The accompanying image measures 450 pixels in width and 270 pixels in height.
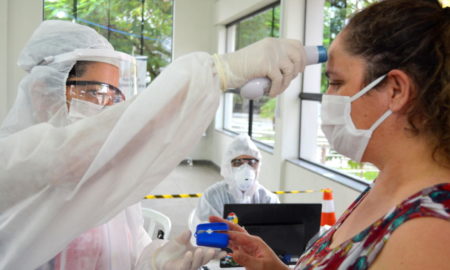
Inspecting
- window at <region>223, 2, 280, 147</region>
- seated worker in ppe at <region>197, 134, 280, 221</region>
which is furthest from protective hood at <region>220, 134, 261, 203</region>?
window at <region>223, 2, 280, 147</region>

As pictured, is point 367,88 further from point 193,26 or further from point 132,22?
point 132,22

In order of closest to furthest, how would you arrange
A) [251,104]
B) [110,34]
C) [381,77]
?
[381,77] < [251,104] < [110,34]

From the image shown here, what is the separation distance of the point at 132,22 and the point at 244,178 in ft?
20.2

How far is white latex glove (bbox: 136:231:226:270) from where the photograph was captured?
1.06 meters

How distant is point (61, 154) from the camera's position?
2.56 ft

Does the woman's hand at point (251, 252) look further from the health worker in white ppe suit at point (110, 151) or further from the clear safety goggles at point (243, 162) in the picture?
the clear safety goggles at point (243, 162)

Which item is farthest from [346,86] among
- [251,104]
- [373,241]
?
[251,104]

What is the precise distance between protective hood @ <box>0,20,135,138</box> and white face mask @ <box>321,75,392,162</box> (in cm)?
62

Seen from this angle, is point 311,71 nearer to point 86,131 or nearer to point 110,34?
point 86,131

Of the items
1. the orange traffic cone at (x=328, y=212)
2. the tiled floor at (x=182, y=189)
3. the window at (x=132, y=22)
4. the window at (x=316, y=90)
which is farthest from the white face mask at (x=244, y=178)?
the window at (x=132, y=22)

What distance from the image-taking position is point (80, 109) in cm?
111

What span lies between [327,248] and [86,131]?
0.65 m

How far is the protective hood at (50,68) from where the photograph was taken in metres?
1.09

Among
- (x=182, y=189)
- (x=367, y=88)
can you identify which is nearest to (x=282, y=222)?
(x=367, y=88)
